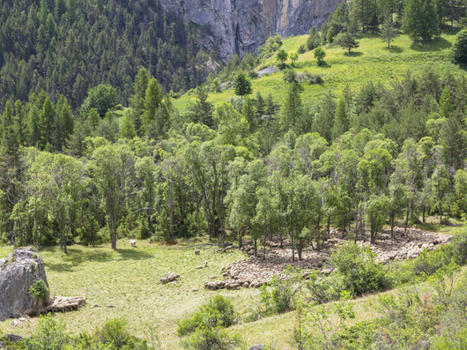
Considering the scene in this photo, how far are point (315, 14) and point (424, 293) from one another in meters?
194

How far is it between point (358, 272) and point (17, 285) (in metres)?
23.2

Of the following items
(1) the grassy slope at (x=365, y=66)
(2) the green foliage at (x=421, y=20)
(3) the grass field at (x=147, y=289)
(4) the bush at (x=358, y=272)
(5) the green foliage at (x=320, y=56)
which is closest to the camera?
(3) the grass field at (x=147, y=289)

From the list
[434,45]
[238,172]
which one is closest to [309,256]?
[238,172]

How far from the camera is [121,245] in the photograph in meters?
49.5

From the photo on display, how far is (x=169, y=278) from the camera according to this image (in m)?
34.9

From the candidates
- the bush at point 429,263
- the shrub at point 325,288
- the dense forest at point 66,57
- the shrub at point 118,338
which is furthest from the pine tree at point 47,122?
the bush at point 429,263

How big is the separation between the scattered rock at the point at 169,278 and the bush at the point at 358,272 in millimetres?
15970

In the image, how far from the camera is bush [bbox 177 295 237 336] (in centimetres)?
1955

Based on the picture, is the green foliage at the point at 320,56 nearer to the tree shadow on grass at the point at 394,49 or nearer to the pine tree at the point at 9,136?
the tree shadow on grass at the point at 394,49

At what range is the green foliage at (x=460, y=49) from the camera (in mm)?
98831

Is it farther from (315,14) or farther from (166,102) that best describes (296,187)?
(315,14)

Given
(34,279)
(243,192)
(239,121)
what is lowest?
(34,279)

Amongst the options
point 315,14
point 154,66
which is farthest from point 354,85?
point 154,66

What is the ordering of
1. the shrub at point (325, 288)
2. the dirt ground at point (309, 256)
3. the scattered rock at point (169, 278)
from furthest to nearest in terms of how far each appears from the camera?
the scattered rock at point (169, 278), the dirt ground at point (309, 256), the shrub at point (325, 288)
